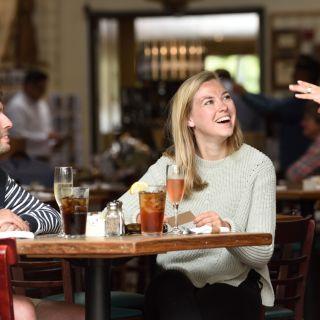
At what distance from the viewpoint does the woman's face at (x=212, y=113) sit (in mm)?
4246

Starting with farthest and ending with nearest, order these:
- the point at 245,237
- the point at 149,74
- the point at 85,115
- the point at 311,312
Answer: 1. the point at 149,74
2. the point at 85,115
3. the point at 311,312
4. the point at 245,237

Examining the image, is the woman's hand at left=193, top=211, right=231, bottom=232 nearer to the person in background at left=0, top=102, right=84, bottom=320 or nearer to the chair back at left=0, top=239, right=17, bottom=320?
the person in background at left=0, top=102, right=84, bottom=320

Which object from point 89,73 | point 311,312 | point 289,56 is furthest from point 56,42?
point 311,312

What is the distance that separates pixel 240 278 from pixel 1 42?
28.2 ft

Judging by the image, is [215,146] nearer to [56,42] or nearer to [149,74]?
[56,42]

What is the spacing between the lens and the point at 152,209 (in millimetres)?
3527

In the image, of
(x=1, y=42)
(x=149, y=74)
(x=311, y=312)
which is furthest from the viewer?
(x=149, y=74)

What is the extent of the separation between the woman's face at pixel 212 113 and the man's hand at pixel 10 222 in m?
0.98

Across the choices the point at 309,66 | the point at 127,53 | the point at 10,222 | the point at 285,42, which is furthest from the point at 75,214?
the point at 127,53

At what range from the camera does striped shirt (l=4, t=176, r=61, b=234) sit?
3865 millimetres

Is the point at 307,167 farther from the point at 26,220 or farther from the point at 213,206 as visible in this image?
the point at 26,220

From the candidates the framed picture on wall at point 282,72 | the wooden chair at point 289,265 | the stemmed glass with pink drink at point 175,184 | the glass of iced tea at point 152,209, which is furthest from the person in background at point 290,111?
the glass of iced tea at point 152,209

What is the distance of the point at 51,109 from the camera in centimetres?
1292

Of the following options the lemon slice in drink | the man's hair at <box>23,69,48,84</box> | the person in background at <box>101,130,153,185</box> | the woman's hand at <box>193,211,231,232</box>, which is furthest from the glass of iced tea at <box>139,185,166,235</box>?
the man's hair at <box>23,69,48,84</box>
